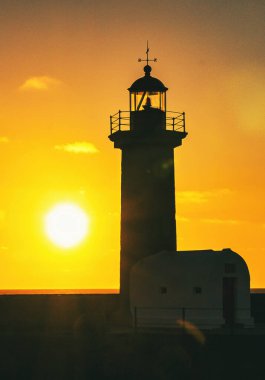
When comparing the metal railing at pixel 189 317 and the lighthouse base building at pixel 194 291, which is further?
the lighthouse base building at pixel 194 291

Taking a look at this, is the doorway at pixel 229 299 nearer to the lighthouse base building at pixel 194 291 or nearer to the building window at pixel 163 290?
the lighthouse base building at pixel 194 291

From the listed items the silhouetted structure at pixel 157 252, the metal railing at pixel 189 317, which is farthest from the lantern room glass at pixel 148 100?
the metal railing at pixel 189 317

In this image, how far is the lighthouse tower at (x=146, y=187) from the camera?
152 feet

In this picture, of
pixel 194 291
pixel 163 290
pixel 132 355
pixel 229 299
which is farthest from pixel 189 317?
pixel 132 355

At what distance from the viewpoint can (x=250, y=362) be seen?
38156mm

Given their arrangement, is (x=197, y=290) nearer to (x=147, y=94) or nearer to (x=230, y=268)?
(x=230, y=268)

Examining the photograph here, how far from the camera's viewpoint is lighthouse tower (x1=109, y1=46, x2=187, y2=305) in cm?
4622

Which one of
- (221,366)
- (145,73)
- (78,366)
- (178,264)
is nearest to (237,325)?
(178,264)

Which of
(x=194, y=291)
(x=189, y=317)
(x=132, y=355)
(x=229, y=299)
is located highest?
(x=194, y=291)

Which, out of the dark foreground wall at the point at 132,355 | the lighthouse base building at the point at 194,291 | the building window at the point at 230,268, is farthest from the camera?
the building window at the point at 230,268

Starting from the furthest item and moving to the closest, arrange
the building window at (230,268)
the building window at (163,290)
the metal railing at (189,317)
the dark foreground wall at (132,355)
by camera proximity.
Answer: the building window at (163,290)
the building window at (230,268)
the metal railing at (189,317)
the dark foreground wall at (132,355)

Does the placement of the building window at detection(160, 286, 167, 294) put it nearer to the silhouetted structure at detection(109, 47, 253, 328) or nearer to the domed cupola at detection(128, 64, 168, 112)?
the silhouetted structure at detection(109, 47, 253, 328)

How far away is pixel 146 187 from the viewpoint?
46312mm

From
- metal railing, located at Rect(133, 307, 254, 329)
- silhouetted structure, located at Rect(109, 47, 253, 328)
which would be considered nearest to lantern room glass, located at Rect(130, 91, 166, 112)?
silhouetted structure, located at Rect(109, 47, 253, 328)
